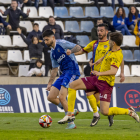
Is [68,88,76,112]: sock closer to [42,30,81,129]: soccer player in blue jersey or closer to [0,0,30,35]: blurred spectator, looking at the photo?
[42,30,81,129]: soccer player in blue jersey

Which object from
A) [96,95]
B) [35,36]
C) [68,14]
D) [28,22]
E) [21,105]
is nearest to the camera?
[96,95]

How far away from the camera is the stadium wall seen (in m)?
9.91

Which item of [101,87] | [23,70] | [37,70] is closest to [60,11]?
[23,70]

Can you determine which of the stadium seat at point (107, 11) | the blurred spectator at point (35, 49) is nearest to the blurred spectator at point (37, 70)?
the blurred spectator at point (35, 49)

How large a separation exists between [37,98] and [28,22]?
17.2 ft

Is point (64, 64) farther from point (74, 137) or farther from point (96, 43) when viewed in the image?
Answer: point (74, 137)

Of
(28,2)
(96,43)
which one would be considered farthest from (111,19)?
(96,43)

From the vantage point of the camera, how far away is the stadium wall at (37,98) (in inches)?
390

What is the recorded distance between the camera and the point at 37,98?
32.6ft

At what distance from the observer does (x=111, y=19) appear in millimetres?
14555

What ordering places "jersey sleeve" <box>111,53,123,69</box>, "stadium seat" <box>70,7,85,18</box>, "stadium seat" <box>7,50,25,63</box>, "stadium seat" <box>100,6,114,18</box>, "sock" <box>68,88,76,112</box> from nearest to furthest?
"jersey sleeve" <box>111,53,123,69</box>
"sock" <box>68,88,76,112</box>
"stadium seat" <box>7,50,25,63</box>
"stadium seat" <box>100,6,114,18</box>
"stadium seat" <box>70,7,85,18</box>

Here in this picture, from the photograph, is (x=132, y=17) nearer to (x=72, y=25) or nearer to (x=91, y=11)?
(x=91, y=11)

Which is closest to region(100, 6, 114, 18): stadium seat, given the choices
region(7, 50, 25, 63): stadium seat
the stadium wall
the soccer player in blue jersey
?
region(7, 50, 25, 63): stadium seat

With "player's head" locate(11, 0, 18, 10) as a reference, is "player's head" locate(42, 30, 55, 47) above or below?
below
